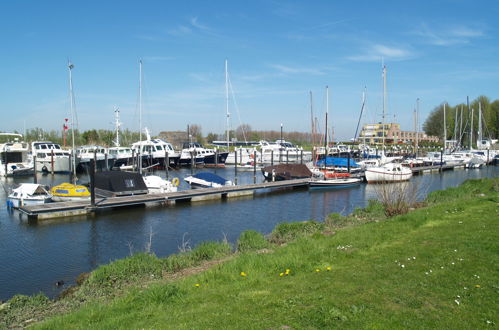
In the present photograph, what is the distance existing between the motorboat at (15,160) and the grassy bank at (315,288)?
169ft

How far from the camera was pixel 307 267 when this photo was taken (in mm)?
9859

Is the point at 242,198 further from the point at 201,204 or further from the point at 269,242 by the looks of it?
the point at 269,242

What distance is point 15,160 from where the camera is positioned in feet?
209

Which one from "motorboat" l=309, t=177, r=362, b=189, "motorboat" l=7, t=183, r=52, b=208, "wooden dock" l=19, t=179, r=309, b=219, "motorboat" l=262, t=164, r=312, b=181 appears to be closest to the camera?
"wooden dock" l=19, t=179, r=309, b=219

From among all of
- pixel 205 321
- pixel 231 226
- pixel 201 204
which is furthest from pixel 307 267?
pixel 201 204

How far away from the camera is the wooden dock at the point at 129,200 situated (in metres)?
25.5

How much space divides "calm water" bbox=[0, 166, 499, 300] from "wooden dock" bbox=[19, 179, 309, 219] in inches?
22.7

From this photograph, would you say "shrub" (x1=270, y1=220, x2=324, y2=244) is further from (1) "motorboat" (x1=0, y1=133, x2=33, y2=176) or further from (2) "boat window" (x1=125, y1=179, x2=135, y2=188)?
(1) "motorboat" (x1=0, y1=133, x2=33, y2=176)

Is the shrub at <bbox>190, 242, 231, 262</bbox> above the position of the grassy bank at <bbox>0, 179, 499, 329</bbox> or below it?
below

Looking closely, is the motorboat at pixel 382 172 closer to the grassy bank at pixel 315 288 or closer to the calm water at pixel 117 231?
the calm water at pixel 117 231

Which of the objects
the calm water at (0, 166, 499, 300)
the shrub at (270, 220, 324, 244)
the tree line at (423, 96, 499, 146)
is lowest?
the calm water at (0, 166, 499, 300)

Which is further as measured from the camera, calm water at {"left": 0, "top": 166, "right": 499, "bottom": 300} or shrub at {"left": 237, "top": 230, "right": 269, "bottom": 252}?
calm water at {"left": 0, "top": 166, "right": 499, "bottom": 300}

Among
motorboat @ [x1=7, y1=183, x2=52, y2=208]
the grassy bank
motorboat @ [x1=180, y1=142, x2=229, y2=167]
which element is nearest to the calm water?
motorboat @ [x1=7, y1=183, x2=52, y2=208]

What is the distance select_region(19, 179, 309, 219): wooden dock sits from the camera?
2555 centimetres
